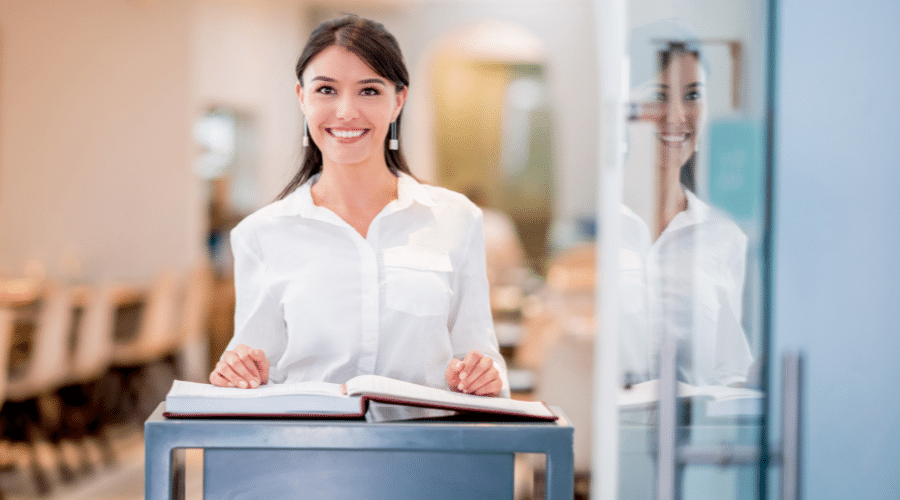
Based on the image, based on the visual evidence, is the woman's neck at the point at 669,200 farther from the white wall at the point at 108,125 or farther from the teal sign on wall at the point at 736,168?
the white wall at the point at 108,125

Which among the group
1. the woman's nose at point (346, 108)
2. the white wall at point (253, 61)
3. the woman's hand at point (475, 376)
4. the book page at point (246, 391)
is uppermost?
the white wall at point (253, 61)

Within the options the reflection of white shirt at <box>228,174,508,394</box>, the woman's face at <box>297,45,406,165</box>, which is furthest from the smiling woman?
the reflection of white shirt at <box>228,174,508,394</box>

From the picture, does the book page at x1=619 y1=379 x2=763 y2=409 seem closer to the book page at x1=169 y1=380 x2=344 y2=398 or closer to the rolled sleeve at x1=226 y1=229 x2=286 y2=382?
the book page at x1=169 y1=380 x2=344 y2=398

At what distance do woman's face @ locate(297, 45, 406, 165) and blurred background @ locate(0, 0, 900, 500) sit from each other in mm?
→ 187

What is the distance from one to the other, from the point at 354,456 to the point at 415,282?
362mm

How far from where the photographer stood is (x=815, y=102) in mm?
1143

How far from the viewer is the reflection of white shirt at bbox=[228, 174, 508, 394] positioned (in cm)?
127

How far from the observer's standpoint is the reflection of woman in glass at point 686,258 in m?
1.22

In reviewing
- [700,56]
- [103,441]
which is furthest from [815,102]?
[103,441]

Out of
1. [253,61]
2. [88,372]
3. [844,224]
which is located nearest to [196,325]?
[88,372]

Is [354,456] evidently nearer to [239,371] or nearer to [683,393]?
[239,371]

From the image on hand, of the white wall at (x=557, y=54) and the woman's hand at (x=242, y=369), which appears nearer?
the woman's hand at (x=242, y=369)

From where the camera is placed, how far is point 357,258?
129 centimetres

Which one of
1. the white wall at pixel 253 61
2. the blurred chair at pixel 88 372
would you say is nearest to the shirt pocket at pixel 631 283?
the blurred chair at pixel 88 372
